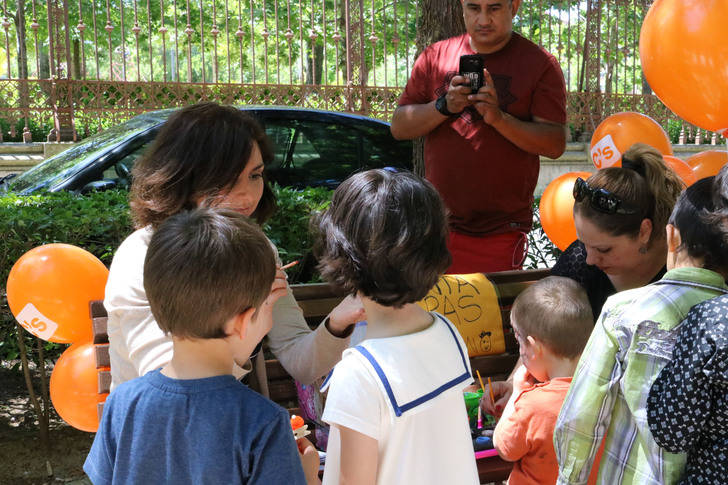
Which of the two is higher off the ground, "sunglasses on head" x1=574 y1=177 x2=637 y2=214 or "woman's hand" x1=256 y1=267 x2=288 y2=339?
"sunglasses on head" x1=574 y1=177 x2=637 y2=214

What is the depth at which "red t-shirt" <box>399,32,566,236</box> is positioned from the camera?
3.75 metres

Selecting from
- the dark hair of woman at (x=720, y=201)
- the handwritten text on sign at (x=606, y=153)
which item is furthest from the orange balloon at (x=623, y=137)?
the dark hair of woman at (x=720, y=201)

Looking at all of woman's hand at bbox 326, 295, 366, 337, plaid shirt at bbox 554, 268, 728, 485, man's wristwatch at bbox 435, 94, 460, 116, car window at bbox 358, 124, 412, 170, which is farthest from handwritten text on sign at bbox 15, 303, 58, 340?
car window at bbox 358, 124, 412, 170

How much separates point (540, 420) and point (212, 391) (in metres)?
1.20

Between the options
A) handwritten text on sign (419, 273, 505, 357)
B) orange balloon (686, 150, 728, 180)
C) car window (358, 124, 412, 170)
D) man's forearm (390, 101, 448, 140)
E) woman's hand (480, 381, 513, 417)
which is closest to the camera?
woman's hand (480, 381, 513, 417)

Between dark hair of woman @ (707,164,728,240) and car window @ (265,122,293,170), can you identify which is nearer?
dark hair of woman @ (707,164,728,240)

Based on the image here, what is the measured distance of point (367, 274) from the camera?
1831 millimetres

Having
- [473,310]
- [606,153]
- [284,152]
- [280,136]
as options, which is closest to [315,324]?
[473,310]

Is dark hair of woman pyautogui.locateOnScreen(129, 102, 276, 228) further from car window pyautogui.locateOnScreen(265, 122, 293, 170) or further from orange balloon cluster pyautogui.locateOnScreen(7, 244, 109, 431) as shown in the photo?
car window pyautogui.locateOnScreen(265, 122, 293, 170)

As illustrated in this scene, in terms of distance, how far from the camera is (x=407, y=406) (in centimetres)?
174

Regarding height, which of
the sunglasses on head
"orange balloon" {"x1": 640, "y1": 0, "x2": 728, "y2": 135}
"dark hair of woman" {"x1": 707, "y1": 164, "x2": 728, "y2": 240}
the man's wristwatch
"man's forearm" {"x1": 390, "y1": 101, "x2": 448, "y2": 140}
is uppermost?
"orange balloon" {"x1": 640, "y1": 0, "x2": 728, "y2": 135}

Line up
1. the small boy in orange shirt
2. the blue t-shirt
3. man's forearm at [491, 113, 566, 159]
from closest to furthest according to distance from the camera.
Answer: the blue t-shirt, the small boy in orange shirt, man's forearm at [491, 113, 566, 159]

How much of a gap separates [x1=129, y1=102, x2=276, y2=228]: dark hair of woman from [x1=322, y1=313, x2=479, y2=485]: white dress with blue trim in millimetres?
742

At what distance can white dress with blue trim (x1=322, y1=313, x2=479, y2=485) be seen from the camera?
67.9 inches
